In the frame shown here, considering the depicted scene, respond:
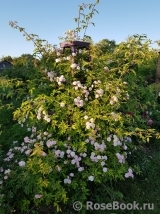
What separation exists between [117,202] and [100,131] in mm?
979

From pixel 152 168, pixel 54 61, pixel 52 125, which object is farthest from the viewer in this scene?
pixel 152 168

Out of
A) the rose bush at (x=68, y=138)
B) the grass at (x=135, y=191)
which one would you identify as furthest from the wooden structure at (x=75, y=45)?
the grass at (x=135, y=191)

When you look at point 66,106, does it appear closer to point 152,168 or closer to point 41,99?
point 41,99

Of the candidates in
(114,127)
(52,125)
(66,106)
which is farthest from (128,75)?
(52,125)

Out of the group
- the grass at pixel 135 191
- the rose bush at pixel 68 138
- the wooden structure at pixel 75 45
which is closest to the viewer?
the rose bush at pixel 68 138

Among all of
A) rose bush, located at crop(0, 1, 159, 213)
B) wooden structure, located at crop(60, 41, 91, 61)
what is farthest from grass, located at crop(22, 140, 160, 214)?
wooden structure, located at crop(60, 41, 91, 61)

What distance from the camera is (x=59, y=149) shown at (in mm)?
3451

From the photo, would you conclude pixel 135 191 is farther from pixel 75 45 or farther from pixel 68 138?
pixel 75 45

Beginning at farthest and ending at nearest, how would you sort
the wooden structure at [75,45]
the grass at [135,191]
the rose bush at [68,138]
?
the wooden structure at [75,45]
the grass at [135,191]
the rose bush at [68,138]

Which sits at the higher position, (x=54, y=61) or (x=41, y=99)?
(x=54, y=61)

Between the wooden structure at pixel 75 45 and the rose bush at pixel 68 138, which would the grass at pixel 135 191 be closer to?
the rose bush at pixel 68 138

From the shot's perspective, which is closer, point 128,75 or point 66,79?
point 66,79

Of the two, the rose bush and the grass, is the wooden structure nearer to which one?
the rose bush

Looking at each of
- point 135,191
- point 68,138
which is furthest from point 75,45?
point 135,191
